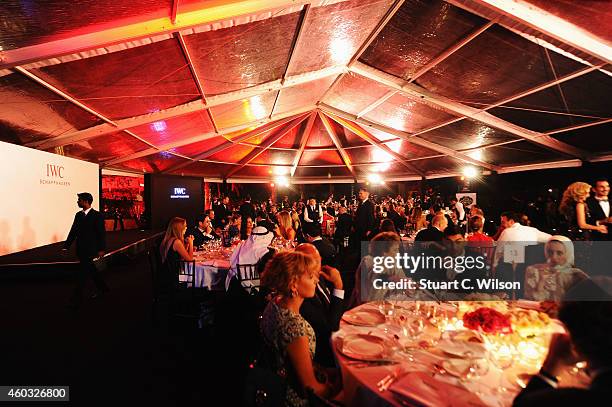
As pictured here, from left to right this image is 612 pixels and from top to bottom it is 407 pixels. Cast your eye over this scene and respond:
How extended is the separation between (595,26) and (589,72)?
1.13 meters

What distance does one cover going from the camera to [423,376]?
1.40m

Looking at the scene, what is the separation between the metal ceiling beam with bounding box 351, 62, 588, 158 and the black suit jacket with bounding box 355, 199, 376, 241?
2605 mm

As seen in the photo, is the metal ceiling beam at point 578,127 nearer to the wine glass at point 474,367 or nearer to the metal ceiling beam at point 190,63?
the wine glass at point 474,367

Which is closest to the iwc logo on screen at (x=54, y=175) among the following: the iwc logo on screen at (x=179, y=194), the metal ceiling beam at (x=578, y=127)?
the iwc logo on screen at (x=179, y=194)

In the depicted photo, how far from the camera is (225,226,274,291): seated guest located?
13.0 ft

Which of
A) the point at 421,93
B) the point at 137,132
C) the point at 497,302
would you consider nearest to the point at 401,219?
the point at 421,93

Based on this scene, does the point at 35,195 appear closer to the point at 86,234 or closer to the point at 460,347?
the point at 86,234

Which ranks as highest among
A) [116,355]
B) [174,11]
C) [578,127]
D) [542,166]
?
[174,11]

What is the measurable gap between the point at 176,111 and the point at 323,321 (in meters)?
5.86

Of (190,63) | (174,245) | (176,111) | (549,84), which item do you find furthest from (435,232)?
(176,111)

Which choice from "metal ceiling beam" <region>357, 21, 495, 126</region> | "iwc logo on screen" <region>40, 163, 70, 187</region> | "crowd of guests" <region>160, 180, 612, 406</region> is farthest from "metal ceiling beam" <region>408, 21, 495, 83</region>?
"iwc logo on screen" <region>40, 163, 70, 187</region>

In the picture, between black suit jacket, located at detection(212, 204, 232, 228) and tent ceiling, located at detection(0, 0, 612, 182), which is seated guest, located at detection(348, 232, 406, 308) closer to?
tent ceiling, located at detection(0, 0, 612, 182)

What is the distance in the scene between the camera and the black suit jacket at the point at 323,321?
7.15 ft

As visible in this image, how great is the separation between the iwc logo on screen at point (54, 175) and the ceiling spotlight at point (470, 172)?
12396 mm
